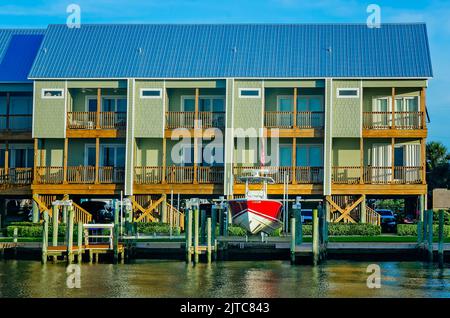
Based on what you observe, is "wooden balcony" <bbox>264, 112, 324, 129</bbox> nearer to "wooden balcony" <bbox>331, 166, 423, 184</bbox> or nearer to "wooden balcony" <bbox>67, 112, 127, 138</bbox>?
"wooden balcony" <bbox>331, 166, 423, 184</bbox>

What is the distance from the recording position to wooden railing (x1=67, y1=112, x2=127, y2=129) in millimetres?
55812

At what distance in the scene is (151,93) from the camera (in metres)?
55.4

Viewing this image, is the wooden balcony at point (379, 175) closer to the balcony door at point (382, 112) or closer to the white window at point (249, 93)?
the balcony door at point (382, 112)

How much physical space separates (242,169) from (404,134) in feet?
29.7

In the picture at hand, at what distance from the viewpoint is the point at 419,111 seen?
54.2 metres

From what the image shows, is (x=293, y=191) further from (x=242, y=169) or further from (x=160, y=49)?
(x=160, y=49)

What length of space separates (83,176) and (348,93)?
50.9 ft

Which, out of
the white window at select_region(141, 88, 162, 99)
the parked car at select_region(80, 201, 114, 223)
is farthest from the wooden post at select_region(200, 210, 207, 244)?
the parked car at select_region(80, 201, 114, 223)

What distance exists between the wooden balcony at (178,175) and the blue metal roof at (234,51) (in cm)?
518

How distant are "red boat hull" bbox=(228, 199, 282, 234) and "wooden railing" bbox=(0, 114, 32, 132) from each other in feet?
52.9
